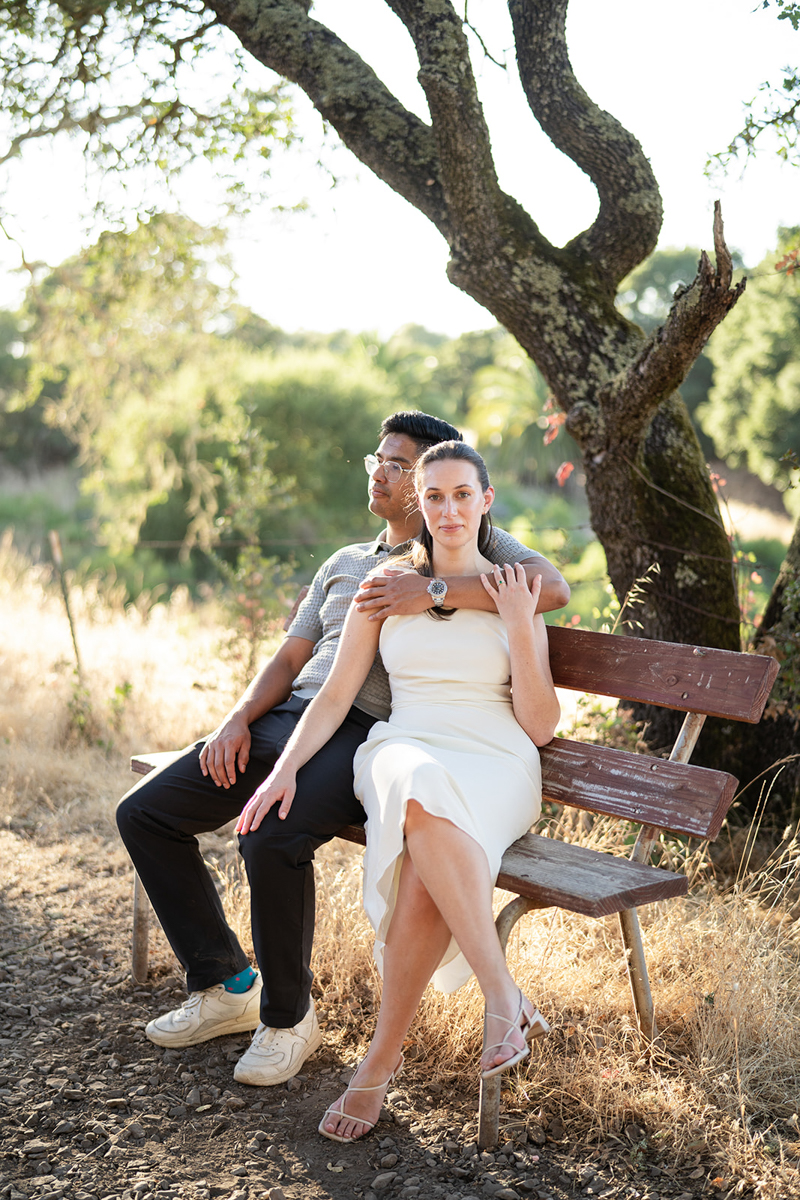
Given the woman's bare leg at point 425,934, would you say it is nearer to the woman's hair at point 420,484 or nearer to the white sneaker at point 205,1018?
the white sneaker at point 205,1018

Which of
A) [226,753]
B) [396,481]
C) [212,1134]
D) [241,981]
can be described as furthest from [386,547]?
[212,1134]

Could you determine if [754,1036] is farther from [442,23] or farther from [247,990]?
[442,23]

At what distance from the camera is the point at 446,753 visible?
102 inches

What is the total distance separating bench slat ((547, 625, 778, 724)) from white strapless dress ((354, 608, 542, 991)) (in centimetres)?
32

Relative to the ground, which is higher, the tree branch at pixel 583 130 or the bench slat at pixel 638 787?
the tree branch at pixel 583 130

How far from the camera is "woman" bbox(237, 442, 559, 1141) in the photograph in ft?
7.51

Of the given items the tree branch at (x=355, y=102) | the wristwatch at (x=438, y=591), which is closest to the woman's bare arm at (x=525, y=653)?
the wristwatch at (x=438, y=591)

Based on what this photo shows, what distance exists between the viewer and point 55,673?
6.88m

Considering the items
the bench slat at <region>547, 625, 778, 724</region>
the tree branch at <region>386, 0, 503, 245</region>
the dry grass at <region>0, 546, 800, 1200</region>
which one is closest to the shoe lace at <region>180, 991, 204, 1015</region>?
the dry grass at <region>0, 546, 800, 1200</region>

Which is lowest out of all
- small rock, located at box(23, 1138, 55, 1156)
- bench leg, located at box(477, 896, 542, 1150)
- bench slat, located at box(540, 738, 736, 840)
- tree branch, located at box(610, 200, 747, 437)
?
small rock, located at box(23, 1138, 55, 1156)

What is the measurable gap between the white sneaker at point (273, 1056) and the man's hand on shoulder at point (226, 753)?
691mm

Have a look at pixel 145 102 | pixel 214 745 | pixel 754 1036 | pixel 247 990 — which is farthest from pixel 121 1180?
pixel 145 102

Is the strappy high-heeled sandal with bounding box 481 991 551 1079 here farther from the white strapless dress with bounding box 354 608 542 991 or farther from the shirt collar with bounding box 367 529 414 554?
the shirt collar with bounding box 367 529 414 554

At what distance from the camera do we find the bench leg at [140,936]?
323 centimetres
